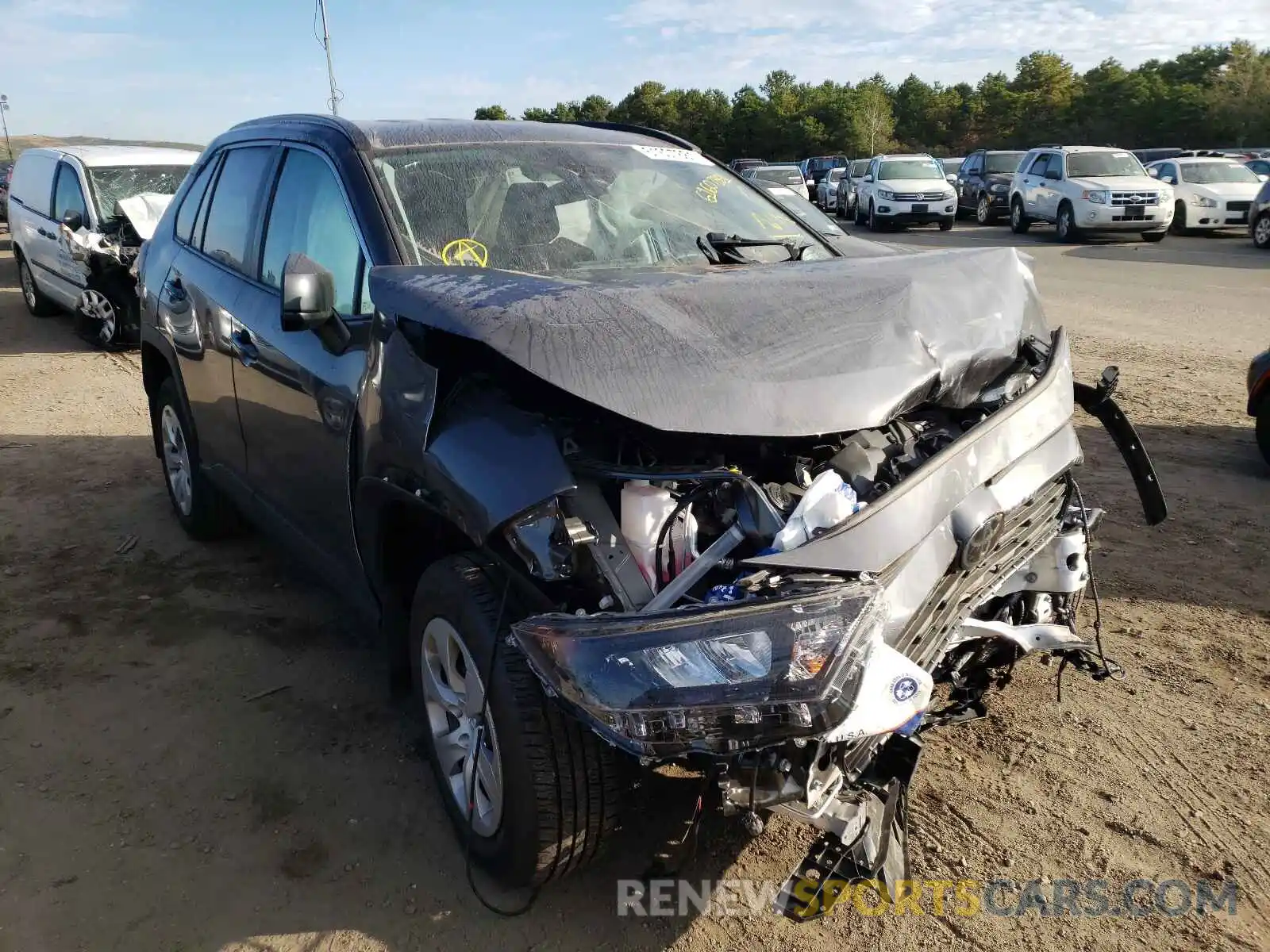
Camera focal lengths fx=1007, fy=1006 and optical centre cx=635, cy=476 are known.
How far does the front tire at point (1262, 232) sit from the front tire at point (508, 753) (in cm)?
1885

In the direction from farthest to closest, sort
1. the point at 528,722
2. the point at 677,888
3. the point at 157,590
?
the point at 157,590
the point at 677,888
the point at 528,722

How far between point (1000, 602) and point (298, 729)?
2.39m

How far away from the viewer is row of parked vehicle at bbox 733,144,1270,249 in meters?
18.7

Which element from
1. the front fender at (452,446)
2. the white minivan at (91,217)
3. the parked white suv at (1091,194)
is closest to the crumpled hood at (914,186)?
the parked white suv at (1091,194)

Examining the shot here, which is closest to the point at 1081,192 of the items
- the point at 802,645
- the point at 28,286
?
the point at 28,286

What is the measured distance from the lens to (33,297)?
41.9ft

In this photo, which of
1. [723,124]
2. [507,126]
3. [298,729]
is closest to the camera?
[298,729]

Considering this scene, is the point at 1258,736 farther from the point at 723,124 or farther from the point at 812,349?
the point at 723,124

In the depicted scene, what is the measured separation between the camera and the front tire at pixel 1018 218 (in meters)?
21.6

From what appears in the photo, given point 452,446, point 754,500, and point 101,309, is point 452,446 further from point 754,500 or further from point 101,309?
point 101,309

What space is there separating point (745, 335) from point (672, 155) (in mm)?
1967

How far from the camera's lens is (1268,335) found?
31.4ft

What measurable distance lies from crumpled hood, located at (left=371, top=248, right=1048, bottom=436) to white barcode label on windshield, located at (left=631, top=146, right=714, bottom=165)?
1160mm

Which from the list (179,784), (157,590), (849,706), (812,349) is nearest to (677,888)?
(849,706)
